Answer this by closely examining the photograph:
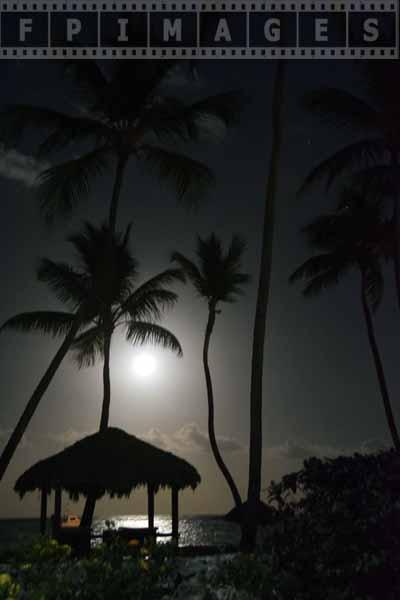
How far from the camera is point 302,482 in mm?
7234

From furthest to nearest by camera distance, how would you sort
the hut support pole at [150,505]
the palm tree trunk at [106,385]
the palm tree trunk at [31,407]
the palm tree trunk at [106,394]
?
the palm tree trunk at [106,385]
the palm tree trunk at [106,394]
the hut support pole at [150,505]
the palm tree trunk at [31,407]

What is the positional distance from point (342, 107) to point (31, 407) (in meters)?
11.3

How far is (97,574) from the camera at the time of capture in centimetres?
629

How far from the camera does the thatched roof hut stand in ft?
71.5

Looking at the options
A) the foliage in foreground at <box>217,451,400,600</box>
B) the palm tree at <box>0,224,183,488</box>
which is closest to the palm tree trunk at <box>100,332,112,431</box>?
the palm tree at <box>0,224,183,488</box>

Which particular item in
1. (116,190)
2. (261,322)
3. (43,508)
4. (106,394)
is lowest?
(43,508)

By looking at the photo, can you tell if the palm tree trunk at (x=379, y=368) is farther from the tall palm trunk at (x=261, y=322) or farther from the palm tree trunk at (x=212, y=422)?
the tall palm trunk at (x=261, y=322)

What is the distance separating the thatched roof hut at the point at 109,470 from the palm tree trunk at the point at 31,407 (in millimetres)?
3349

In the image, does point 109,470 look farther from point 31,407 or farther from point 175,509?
point 31,407

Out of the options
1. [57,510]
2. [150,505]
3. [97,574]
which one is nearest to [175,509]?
[150,505]

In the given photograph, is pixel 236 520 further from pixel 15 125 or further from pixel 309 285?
pixel 15 125

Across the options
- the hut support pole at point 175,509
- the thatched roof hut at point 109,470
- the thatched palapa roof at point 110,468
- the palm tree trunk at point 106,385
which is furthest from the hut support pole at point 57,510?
the palm tree trunk at point 106,385

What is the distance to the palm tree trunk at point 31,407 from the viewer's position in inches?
725

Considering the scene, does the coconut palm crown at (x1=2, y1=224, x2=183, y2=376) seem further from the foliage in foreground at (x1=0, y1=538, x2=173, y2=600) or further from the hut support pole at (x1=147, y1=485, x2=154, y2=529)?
the foliage in foreground at (x1=0, y1=538, x2=173, y2=600)
